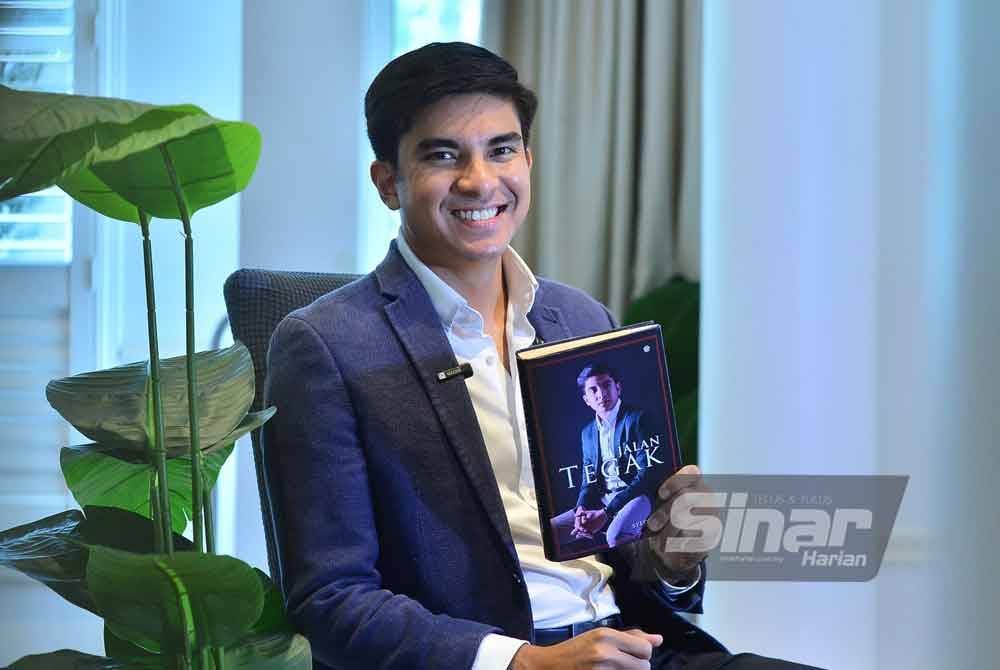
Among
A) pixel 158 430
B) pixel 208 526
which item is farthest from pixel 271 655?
pixel 158 430

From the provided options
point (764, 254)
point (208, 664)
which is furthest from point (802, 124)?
point (208, 664)

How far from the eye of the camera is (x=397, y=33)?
12.2 feet

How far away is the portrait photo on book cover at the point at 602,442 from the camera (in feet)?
4.28

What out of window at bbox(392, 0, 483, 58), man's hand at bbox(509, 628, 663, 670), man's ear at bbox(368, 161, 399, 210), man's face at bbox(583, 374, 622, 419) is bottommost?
man's hand at bbox(509, 628, 663, 670)

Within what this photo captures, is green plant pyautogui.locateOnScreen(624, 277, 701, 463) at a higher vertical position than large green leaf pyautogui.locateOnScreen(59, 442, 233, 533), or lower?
lower

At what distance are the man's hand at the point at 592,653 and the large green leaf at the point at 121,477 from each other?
37 centimetres

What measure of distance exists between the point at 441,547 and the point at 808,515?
59cm

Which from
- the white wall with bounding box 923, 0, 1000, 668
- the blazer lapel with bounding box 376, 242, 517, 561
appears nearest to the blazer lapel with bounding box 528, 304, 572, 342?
the blazer lapel with bounding box 376, 242, 517, 561

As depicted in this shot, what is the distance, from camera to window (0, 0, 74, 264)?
3.52 metres

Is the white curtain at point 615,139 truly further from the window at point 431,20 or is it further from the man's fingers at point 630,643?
the man's fingers at point 630,643

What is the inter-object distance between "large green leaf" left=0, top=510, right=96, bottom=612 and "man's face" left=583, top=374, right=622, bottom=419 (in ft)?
1.70

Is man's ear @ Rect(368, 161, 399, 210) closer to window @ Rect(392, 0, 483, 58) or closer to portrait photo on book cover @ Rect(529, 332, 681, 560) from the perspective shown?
portrait photo on book cover @ Rect(529, 332, 681, 560)

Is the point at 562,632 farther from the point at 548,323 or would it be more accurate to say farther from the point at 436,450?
the point at 548,323

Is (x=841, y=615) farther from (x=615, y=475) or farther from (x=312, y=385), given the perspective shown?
(x=312, y=385)
